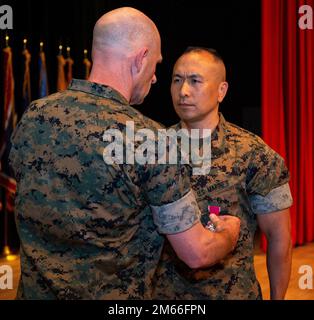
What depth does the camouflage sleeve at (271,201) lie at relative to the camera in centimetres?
171

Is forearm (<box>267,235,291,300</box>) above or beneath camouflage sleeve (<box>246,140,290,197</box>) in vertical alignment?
beneath

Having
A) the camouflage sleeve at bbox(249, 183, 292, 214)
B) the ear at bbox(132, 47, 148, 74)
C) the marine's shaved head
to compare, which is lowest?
the camouflage sleeve at bbox(249, 183, 292, 214)

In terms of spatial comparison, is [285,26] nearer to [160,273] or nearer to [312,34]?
[312,34]

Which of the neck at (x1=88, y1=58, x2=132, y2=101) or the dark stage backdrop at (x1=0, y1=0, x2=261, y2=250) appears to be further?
the dark stage backdrop at (x1=0, y1=0, x2=261, y2=250)

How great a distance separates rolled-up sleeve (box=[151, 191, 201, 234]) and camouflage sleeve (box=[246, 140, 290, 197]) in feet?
1.80

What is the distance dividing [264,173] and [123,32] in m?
0.69

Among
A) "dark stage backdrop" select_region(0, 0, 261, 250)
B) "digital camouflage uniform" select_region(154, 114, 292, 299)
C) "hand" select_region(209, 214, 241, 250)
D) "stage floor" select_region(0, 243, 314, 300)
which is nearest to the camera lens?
"hand" select_region(209, 214, 241, 250)

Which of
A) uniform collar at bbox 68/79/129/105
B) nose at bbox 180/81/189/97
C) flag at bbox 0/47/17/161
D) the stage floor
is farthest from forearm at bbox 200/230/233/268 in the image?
flag at bbox 0/47/17/161

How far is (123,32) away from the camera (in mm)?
1229

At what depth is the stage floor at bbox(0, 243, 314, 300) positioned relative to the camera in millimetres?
3506

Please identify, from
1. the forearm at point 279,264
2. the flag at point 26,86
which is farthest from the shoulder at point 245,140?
the flag at point 26,86

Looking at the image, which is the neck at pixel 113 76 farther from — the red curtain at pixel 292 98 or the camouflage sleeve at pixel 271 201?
the red curtain at pixel 292 98

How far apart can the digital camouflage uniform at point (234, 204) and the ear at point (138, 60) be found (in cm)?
56

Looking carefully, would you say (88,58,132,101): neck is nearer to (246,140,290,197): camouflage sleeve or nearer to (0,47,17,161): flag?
(246,140,290,197): camouflage sleeve
